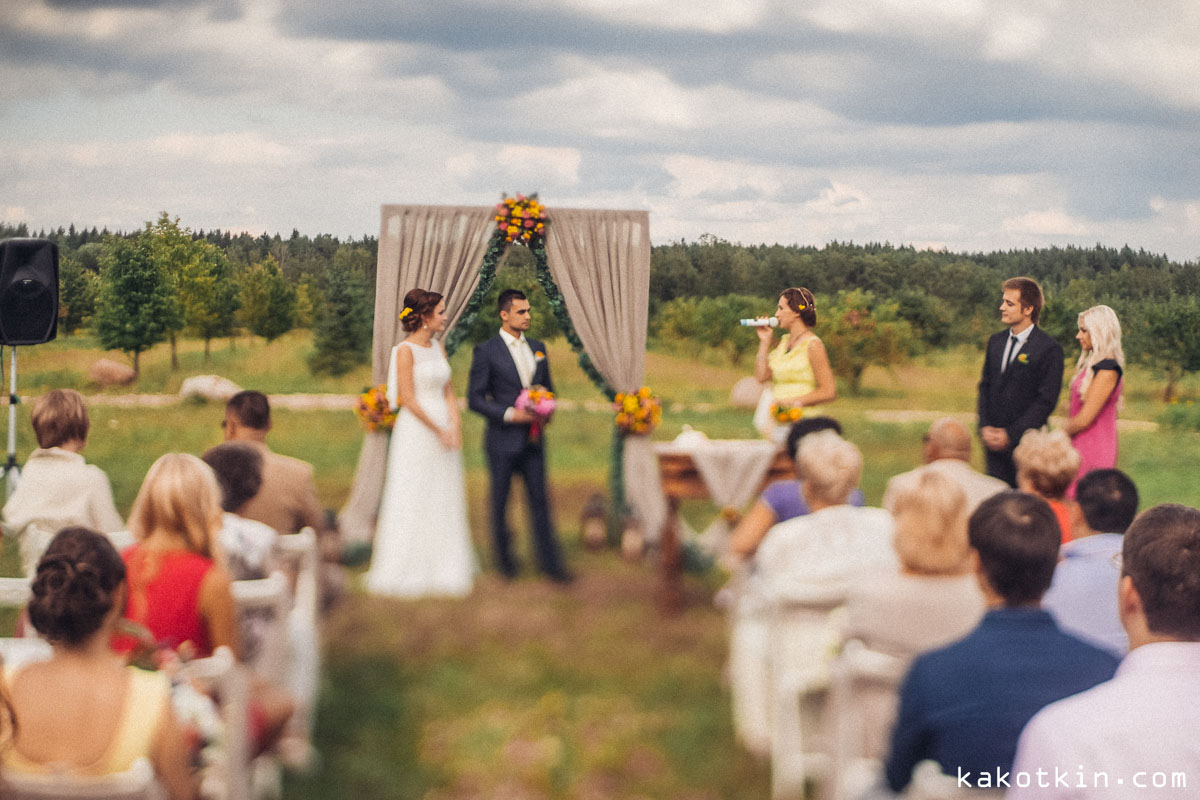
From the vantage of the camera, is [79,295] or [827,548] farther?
[79,295]

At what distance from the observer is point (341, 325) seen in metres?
20.9

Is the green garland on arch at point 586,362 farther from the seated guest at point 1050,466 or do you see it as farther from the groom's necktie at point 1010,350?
the seated guest at point 1050,466

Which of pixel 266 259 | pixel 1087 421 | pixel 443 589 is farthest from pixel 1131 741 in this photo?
pixel 266 259

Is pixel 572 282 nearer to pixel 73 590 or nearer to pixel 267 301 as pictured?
pixel 73 590

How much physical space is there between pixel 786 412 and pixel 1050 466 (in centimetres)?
233

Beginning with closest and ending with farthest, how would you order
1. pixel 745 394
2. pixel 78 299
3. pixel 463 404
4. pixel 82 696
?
pixel 82 696
pixel 463 404
pixel 745 394
pixel 78 299

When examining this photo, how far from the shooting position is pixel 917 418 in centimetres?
1920

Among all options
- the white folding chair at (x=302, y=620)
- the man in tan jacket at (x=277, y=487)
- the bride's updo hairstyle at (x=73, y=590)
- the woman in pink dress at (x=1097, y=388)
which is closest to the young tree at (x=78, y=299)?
the man in tan jacket at (x=277, y=487)

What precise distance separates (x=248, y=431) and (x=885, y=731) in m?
2.58

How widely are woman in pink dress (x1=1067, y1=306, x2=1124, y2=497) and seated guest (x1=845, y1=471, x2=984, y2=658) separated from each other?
2.72 meters

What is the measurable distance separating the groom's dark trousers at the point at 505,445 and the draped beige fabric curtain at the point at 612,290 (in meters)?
1.01

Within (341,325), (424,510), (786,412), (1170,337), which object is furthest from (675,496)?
(1170,337)

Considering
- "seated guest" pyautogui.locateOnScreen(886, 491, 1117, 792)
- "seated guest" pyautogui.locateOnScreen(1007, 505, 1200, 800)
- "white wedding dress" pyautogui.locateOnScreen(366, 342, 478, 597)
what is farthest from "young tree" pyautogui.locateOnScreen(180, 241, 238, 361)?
"seated guest" pyautogui.locateOnScreen(1007, 505, 1200, 800)

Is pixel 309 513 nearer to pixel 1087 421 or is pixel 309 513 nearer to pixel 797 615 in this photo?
pixel 797 615
